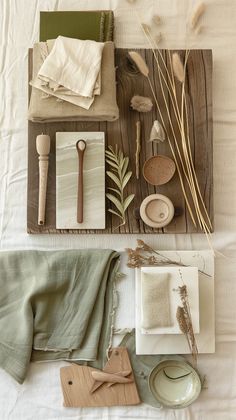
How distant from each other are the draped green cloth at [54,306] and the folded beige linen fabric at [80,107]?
330mm

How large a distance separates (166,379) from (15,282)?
1.42 feet

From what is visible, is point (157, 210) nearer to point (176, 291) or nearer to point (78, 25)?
point (176, 291)

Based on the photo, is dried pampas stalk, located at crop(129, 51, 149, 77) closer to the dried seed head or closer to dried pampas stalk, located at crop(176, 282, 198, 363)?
the dried seed head

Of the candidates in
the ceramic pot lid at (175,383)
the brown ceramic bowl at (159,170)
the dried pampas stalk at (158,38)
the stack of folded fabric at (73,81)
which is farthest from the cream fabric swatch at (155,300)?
the dried pampas stalk at (158,38)

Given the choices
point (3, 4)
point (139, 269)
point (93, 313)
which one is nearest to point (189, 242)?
point (139, 269)

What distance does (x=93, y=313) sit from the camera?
1443 millimetres

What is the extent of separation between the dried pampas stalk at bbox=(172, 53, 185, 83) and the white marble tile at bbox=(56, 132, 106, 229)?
9.0 inches

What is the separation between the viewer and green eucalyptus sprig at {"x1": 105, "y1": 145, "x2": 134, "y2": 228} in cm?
144

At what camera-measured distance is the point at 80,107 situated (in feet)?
4.64

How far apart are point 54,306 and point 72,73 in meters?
0.56

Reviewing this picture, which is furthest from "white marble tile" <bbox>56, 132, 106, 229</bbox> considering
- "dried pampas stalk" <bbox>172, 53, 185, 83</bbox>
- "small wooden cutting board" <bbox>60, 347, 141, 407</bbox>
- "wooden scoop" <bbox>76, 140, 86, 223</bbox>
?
"small wooden cutting board" <bbox>60, 347, 141, 407</bbox>

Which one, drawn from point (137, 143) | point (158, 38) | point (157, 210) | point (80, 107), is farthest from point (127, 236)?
point (158, 38)

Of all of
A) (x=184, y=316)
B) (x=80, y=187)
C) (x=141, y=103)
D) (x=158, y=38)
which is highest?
(x=158, y=38)

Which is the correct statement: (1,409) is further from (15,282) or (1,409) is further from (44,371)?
(15,282)
